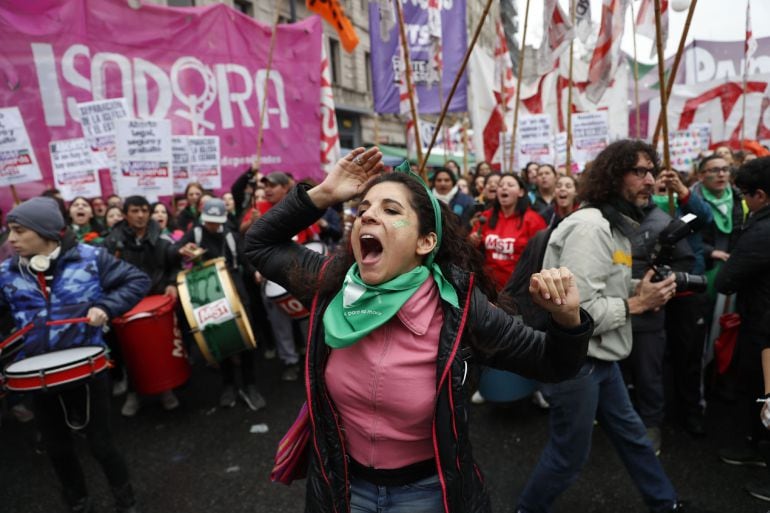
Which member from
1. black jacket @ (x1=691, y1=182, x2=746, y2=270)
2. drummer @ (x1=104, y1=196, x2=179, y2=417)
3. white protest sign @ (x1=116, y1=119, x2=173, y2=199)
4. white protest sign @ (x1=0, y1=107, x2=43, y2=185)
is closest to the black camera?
black jacket @ (x1=691, y1=182, x2=746, y2=270)

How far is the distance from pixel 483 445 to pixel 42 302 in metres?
2.99

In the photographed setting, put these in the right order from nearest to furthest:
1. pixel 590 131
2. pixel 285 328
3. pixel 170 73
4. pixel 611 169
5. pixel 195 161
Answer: pixel 611 169, pixel 285 328, pixel 195 161, pixel 170 73, pixel 590 131

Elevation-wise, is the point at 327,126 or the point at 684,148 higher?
the point at 327,126

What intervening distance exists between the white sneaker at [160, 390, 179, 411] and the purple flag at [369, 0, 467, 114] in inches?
248

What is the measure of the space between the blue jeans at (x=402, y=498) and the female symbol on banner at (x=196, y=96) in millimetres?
7385

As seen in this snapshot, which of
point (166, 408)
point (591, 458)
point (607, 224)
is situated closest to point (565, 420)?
point (607, 224)

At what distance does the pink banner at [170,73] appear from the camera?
20.6ft

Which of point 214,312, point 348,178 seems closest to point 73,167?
point 214,312

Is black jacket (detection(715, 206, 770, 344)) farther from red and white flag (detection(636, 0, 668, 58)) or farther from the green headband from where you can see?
red and white flag (detection(636, 0, 668, 58))

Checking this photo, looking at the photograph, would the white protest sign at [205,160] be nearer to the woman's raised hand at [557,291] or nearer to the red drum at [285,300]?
the red drum at [285,300]

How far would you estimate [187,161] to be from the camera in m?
6.71

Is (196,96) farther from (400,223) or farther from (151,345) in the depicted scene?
(400,223)

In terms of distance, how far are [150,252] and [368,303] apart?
380 cm

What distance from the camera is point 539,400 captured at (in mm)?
4102
